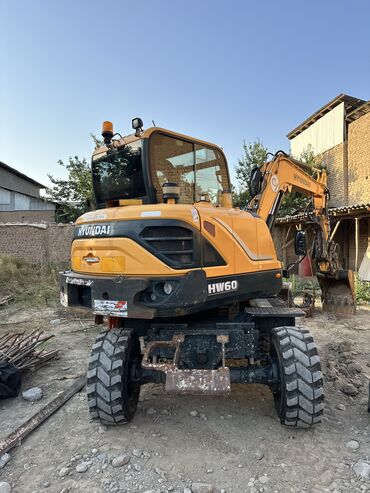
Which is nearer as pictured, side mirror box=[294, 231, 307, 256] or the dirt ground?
the dirt ground

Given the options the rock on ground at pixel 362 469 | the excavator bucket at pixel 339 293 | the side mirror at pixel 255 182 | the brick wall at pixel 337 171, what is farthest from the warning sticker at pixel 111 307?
the brick wall at pixel 337 171

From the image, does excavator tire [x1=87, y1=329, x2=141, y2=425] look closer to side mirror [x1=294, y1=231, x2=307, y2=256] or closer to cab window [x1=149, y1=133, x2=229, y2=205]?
cab window [x1=149, y1=133, x2=229, y2=205]

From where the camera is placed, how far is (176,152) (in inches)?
139

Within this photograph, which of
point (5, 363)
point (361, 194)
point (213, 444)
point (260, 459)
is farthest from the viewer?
point (361, 194)

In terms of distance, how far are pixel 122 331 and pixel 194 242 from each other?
49.8 inches

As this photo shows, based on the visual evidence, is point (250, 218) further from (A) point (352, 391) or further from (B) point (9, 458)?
(B) point (9, 458)

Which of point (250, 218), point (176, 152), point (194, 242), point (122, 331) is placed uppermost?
point (176, 152)

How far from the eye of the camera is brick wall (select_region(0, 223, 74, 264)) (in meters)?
12.4

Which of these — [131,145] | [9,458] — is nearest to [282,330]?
[131,145]

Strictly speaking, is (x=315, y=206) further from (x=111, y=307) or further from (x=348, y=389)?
(x=111, y=307)

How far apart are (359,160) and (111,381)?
14.3 metres

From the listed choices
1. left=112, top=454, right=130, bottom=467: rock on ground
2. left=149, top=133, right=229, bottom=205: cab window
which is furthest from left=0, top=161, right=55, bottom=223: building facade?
left=112, top=454, right=130, bottom=467: rock on ground

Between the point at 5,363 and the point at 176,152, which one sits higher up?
the point at 176,152

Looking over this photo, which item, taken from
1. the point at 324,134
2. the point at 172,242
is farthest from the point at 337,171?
the point at 172,242
